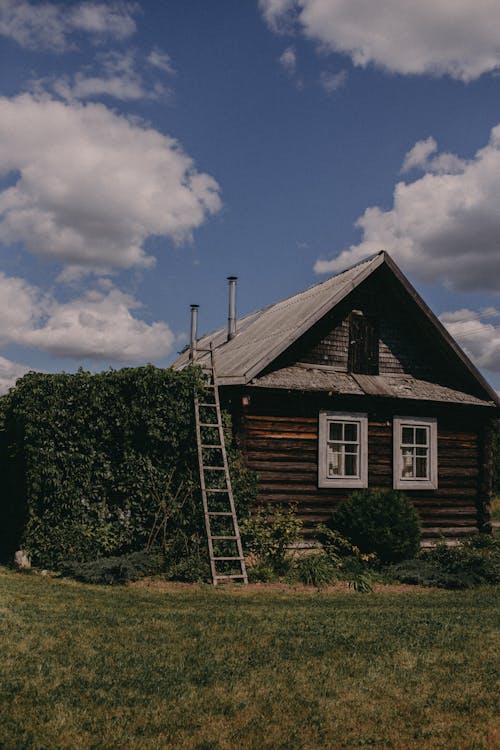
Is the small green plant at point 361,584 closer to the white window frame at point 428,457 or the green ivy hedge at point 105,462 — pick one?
the green ivy hedge at point 105,462

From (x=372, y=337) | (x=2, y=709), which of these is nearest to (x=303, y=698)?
(x=2, y=709)

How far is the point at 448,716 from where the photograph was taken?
19.2 ft

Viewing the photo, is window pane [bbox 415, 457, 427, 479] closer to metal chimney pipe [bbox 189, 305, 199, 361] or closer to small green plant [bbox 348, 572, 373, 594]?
small green plant [bbox 348, 572, 373, 594]

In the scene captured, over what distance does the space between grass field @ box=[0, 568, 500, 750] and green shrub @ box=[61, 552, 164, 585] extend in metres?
1.35

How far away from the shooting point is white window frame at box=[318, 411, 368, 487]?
15.2m

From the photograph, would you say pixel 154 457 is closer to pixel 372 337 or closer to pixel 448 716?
pixel 372 337

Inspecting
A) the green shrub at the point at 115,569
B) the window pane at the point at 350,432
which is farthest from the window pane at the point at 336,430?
the green shrub at the point at 115,569

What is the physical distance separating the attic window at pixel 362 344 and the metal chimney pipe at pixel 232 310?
15.2 ft

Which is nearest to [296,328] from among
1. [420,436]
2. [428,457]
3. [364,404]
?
[364,404]

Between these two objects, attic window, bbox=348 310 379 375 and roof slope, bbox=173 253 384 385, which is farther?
attic window, bbox=348 310 379 375

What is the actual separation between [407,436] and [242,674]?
11.0 metres

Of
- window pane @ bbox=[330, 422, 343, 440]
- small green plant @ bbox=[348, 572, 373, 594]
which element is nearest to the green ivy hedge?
small green plant @ bbox=[348, 572, 373, 594]

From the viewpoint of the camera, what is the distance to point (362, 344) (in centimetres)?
1666

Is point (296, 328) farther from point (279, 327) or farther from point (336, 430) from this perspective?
point (336, 430)
